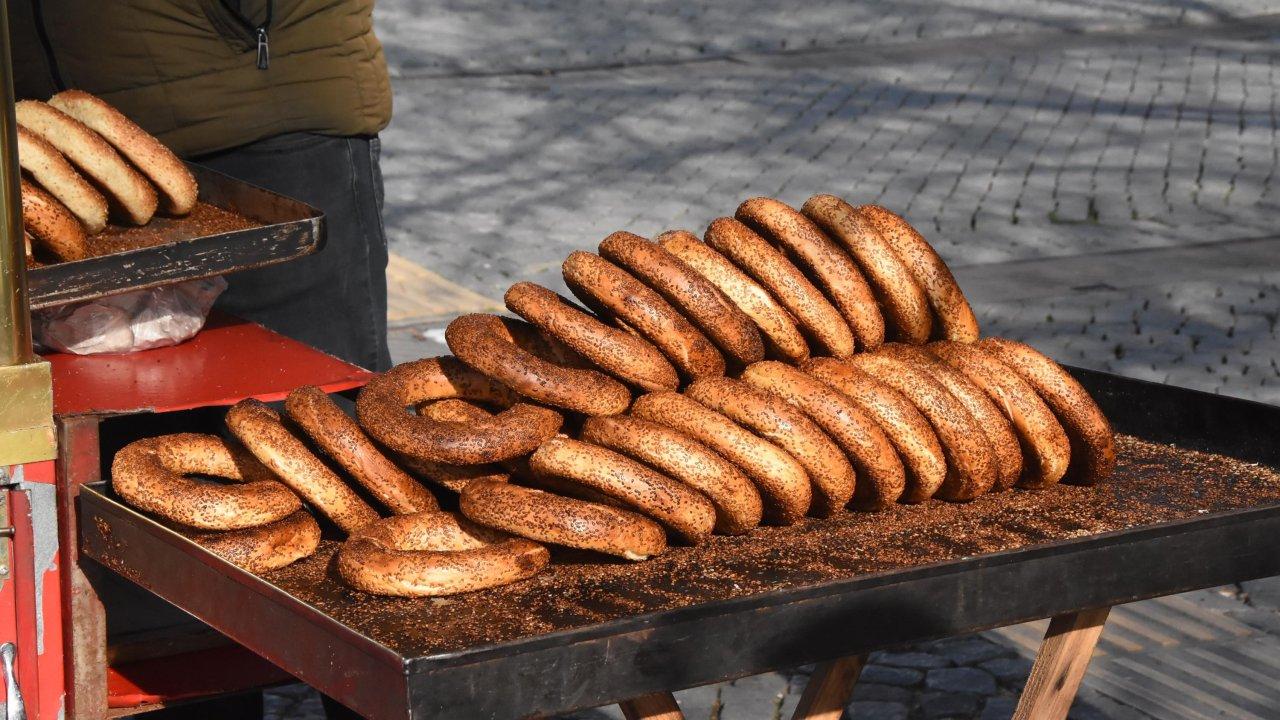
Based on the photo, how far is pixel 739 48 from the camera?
38.9ft

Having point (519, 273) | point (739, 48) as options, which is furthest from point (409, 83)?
point (519, 273)

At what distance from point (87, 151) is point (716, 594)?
1.65 meters

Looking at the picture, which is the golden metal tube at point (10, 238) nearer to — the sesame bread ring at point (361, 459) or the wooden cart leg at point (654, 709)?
the sesame bread ring at point (361, 459)

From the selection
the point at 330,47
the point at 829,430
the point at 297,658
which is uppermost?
the point at 330,47

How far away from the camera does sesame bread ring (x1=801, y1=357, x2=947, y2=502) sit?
2.12 m

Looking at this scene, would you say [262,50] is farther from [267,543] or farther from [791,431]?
[791,431]

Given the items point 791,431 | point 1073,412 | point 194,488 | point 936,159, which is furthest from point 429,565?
point 936,159

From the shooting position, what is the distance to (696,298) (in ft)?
7.00

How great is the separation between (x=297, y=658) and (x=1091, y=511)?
108 centimetres

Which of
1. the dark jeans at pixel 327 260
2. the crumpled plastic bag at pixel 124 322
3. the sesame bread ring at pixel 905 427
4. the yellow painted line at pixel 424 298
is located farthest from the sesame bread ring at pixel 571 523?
the yellow painted line at pixel 424 298

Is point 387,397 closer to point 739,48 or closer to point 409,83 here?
point 409,83

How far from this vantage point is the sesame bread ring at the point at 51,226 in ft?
8.77

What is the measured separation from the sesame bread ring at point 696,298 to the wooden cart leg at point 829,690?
1.83 feet

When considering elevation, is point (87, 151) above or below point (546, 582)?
above
